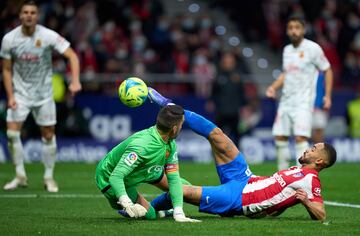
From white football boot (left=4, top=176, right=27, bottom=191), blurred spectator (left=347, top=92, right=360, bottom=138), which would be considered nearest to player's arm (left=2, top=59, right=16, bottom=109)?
white football boot (left=4, top=176, right=27, bottom=191)

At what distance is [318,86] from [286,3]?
430 inches

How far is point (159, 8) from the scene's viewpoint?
25812 mm

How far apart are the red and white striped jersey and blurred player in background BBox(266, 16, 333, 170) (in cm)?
463

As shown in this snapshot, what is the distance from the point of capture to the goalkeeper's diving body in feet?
33.0

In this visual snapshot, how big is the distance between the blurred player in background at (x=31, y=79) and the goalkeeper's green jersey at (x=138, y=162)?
402 centimetres

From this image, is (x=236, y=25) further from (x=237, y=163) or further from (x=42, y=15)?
(x=237, y=163)

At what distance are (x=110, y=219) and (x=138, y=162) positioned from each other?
0.96 m

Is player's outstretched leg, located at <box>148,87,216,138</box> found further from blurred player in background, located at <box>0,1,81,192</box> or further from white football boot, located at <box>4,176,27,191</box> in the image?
white football boot, located at <box>4,176,27,191</box>

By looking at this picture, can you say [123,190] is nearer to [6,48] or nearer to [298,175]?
[298,175]

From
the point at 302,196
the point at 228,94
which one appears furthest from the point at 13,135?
the point at 228,94

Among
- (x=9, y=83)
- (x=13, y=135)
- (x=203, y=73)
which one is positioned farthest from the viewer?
(x=203, y=73)

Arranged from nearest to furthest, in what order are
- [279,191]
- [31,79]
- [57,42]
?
[279,191] → [57,42] → [31,79]

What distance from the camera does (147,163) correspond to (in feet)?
31.7

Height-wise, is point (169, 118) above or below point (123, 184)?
above
